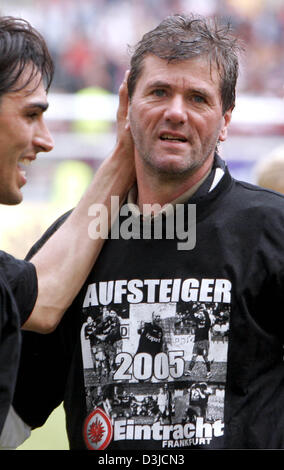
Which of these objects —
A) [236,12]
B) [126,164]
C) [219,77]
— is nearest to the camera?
[219,77]

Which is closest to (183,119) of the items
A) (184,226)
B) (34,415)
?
(184,226)

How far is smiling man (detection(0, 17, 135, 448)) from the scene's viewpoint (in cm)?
249

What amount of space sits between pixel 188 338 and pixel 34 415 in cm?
69

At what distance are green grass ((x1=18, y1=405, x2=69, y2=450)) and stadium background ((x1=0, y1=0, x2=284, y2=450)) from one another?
1cm

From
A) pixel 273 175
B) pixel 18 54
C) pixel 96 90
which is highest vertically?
pixel 96 90

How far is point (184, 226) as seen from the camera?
100 inches

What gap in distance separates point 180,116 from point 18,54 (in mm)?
541

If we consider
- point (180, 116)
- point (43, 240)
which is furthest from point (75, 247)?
point (180, 116)

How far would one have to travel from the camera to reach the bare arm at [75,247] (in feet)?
8.50

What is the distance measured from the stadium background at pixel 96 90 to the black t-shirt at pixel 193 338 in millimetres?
2999

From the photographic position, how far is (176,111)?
8.18 feet

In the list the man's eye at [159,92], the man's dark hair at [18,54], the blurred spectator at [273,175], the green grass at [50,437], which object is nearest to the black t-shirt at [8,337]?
the man's dark hair at [18,54]

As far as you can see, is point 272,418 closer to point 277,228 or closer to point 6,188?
point 277,228

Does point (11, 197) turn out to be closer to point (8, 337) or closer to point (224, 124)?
point (8, 337)
